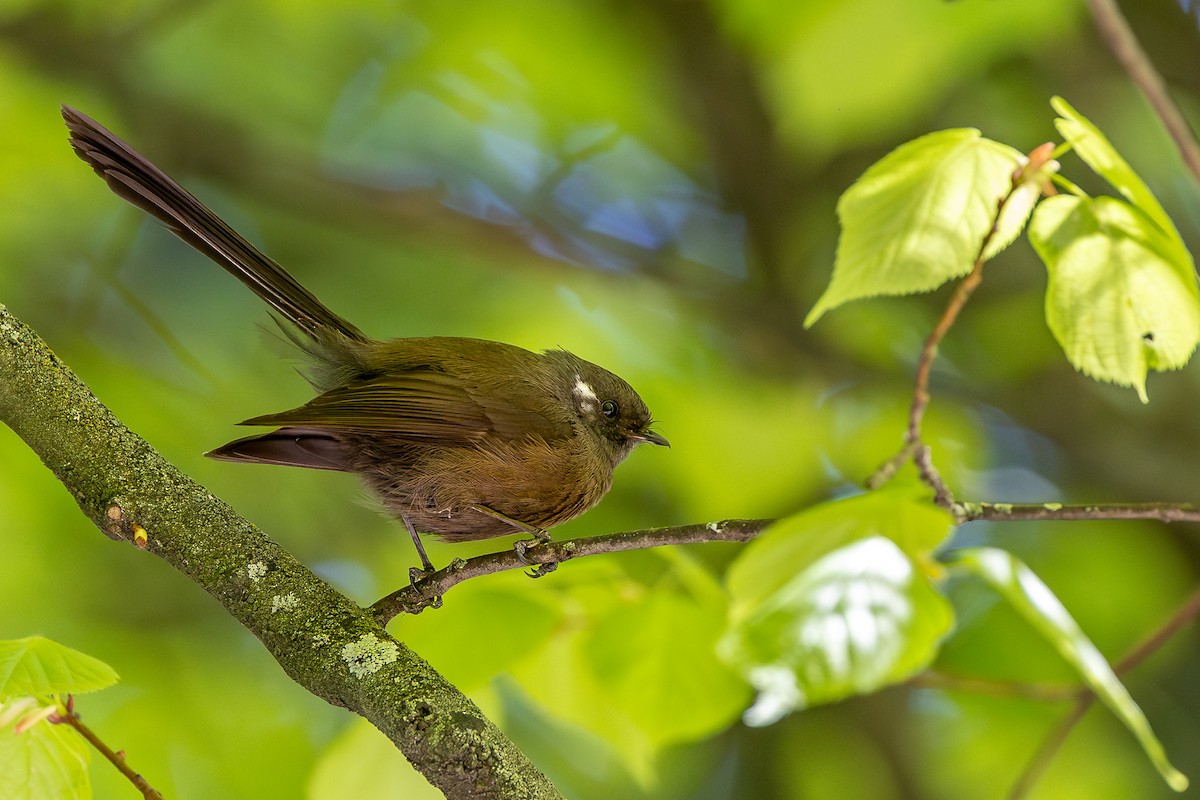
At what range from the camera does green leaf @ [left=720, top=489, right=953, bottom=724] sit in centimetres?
215

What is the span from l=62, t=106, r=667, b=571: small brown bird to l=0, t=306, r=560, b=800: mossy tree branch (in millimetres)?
661

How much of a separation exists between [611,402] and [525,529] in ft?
3.05

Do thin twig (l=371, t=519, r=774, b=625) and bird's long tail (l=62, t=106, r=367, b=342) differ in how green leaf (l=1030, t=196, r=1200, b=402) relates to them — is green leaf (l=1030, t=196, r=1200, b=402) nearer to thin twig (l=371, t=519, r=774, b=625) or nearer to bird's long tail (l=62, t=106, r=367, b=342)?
thin twig (l=371, t=519, r=774, b=625)

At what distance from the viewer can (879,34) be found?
4.02 m

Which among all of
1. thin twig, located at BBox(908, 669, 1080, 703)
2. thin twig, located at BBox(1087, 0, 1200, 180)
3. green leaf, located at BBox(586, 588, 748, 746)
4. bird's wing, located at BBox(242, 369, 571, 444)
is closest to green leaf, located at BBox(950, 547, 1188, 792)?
thin twig, located at BBox(908, 669, 1080, 703)

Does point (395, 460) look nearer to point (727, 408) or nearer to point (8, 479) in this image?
point (727, 408)

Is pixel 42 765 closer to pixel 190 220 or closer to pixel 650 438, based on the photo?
pixel 190 220

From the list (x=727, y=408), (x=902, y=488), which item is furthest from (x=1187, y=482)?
(x=902, y=488)

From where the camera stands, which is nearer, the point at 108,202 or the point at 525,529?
the point at 525,529

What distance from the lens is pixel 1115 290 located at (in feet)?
7.22

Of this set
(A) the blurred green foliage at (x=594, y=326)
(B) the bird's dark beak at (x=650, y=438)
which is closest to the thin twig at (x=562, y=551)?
(B) the bird's dark beak at (x=650, y=438)

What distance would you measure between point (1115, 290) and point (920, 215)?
1.37ft

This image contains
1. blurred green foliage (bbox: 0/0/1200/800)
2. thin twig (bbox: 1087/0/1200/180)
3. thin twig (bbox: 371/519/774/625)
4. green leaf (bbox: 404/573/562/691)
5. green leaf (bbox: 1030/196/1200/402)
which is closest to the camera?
thin twig (bbox: 371/519/774/625)

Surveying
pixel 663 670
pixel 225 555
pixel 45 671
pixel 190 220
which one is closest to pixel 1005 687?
pixel 663 670
